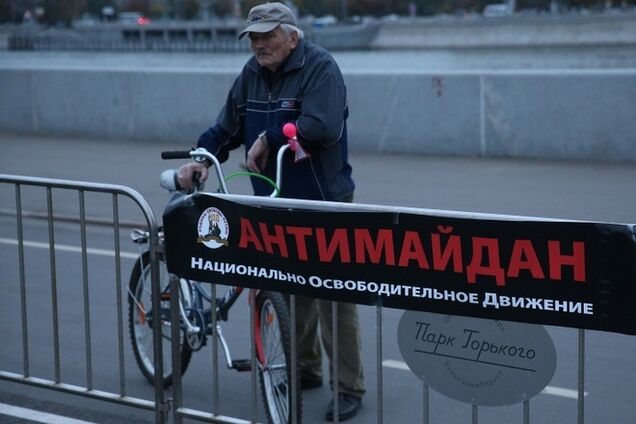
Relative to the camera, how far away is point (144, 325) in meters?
6.38

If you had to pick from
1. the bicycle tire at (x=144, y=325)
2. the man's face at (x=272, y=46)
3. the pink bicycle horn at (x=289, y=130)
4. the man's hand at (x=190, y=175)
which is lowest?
the bicycle tire at (x=144, y=325)

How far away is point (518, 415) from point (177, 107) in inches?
480

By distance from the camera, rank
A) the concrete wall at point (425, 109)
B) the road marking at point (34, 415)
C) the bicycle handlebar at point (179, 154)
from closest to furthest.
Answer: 1. the bicycle handlebar at point (179, 154)
2. the road marking at point (34, 415)
3. the concrete wall at point (425, 109)

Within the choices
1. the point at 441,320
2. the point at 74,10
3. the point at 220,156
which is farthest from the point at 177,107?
the point at 74,10

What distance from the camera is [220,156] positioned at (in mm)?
6039

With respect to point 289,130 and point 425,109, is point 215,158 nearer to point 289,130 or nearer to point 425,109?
point 289,130

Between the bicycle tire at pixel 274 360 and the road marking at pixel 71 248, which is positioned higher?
the bicycle tire at pixel 274 360

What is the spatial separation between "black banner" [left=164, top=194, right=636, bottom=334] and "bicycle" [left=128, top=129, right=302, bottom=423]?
31 centimetres

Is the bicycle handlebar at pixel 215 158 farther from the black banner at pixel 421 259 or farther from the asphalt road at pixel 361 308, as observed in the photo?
the asphalt road at pixel 361 308

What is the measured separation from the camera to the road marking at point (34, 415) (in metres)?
5.83

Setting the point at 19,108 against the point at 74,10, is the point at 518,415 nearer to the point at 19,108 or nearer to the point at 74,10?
the point at 19,108

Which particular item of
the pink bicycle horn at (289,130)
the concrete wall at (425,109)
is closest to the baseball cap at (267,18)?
the pink bicycle horn at (289,130)

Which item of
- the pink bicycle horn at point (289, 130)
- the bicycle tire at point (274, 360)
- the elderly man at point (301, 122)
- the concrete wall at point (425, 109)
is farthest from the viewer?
the concrete wall at point (425, 109)

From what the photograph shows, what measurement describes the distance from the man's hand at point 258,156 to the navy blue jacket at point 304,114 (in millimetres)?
39
